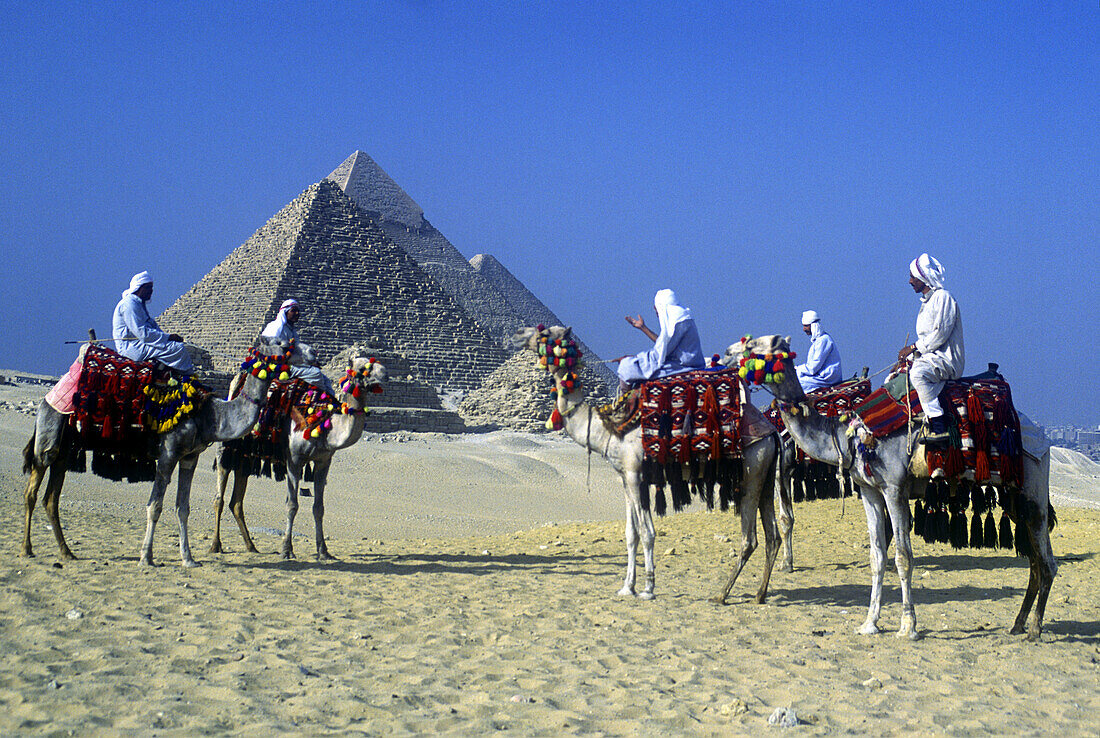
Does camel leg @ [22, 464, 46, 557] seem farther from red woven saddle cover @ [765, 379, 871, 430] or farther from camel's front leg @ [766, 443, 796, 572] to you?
camel's front leg @ [766, 443, 796, 572]

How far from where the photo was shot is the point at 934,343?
16.1 ft

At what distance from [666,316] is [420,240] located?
115514 mm

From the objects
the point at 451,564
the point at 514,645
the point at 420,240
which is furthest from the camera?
the point at 420,240

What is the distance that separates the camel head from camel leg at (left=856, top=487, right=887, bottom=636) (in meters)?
3.59

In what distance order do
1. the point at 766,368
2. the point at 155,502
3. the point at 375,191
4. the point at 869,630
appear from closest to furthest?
the point at 869,630
the point at 766,368
the point at 155,502
the point at 375,191

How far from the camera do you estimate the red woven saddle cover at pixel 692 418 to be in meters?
5.57

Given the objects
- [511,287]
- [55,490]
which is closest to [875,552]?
[55,490]

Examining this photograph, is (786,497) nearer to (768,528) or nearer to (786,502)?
(786,502)

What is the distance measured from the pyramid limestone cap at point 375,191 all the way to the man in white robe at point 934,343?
11385cm

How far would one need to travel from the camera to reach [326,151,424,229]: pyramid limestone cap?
115875mm

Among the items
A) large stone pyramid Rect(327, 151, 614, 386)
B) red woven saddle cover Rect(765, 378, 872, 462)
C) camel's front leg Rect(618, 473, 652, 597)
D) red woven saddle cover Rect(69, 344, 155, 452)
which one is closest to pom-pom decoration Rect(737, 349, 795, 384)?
camel's front leg Rect(618, 473, 652, 597)

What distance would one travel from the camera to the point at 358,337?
77.2 metres

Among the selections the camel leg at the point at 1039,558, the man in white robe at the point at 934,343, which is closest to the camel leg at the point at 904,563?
the man in white robe at the point at 934,343

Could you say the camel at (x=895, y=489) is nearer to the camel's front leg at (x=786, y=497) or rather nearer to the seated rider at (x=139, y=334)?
the camel's front leg at (x=786, y=497)
